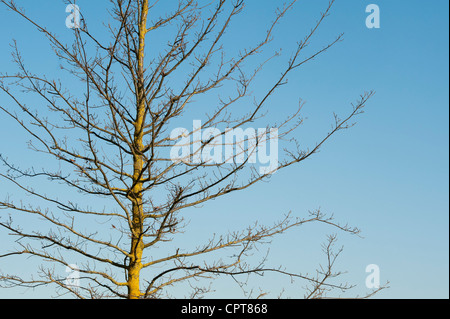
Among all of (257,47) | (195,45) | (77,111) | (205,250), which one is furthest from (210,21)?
(205,250)

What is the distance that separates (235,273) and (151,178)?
4.69 ft

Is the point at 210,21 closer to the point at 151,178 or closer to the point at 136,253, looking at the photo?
the point at 151,178

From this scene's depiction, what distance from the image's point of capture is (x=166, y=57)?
20.0 ft

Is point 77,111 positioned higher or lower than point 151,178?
higher

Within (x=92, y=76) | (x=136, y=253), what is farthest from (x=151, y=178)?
(x=92, y=76)
